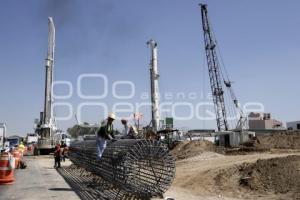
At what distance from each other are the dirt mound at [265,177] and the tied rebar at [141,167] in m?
5.34

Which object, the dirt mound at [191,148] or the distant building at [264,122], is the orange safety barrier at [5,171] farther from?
the distant building at [264,122]

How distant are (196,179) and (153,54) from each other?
39686 mm

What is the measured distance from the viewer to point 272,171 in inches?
657

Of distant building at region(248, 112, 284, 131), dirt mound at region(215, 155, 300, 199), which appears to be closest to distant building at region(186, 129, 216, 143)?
distant building at region(248, 112, 284, 131)

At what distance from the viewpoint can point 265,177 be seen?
1639 cm

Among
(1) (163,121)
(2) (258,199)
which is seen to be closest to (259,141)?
(1) (163,121)

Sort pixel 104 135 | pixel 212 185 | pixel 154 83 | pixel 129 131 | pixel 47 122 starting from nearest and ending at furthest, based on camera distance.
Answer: pixel 104 135 → pixel 129 131 → pixel 212 185 → pixel 47 122 → pixel 154 83

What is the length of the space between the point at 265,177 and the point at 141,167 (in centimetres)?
730

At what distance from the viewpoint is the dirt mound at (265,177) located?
602 inches

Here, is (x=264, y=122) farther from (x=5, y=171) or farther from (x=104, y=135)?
(x=104, y=135)

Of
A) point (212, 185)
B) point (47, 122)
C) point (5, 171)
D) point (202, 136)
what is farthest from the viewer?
point (202, 136)

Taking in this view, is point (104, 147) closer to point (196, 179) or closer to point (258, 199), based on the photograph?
point (258, 199)

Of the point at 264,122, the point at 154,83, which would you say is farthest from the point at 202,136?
the point at 264,122

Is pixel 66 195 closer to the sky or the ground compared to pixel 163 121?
closer to the ground
